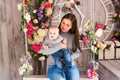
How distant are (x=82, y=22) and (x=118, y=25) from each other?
0.28 m

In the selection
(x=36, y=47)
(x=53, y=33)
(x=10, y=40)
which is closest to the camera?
(x=53, y=33)

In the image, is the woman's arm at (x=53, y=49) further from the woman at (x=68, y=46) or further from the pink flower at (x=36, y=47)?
the pink flower at (x=36, y=47)

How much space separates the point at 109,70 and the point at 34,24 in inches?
22.6

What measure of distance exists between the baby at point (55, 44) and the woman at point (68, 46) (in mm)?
21

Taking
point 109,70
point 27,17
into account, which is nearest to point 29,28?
point 27,17

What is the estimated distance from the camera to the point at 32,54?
4.90 feet

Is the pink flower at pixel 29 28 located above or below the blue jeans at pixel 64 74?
above

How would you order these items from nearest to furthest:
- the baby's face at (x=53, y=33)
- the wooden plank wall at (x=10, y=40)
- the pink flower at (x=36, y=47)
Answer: the baby's face at (x=53, y=33), the pink flower at (x=36, y=47), the wooden plank wall at (x=10, y=40)

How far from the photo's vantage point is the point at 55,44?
1181mm

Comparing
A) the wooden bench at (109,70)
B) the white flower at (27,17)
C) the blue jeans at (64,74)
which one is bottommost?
the wooden bench at (109,70)

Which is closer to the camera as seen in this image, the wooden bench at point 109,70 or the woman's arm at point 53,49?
the woman's arm at point 53,49

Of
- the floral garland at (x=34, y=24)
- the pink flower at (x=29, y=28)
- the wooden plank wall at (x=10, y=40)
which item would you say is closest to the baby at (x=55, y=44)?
the floral garland at (x=34, y=24)

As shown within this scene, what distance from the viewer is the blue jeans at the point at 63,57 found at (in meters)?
1.20

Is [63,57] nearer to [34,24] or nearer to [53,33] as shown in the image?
[53,33]
